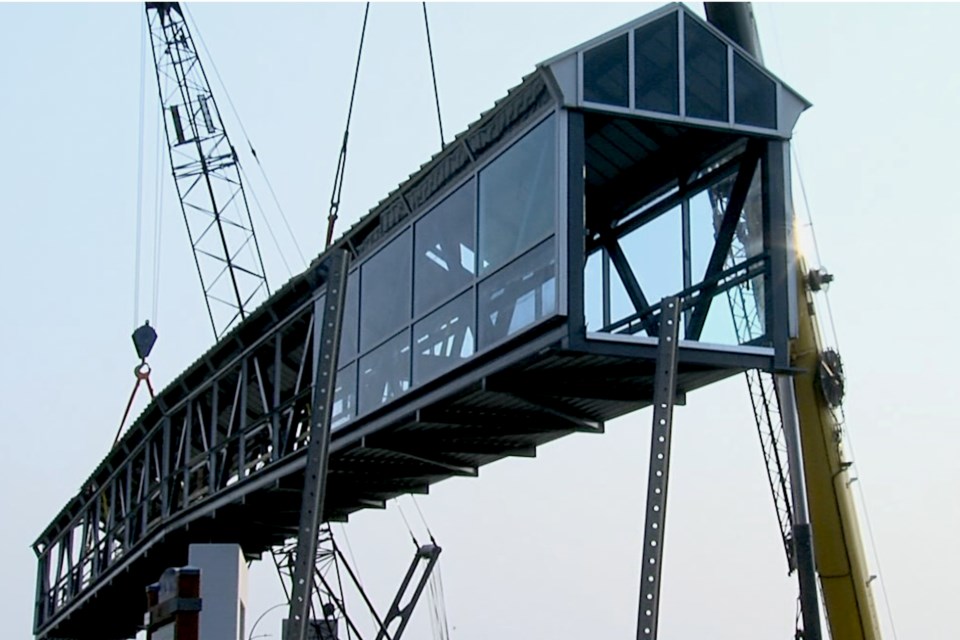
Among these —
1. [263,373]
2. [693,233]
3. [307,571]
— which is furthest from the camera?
[263,373]

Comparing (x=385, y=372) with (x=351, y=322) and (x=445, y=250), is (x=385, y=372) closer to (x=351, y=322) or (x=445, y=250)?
(x=351, y=322)

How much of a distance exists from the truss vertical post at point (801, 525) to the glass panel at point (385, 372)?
1449 centimetres

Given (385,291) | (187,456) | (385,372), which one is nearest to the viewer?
(385,372)

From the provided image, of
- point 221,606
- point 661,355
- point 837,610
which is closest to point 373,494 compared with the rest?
point 221,606

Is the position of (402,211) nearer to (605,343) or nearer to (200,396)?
(605,343)

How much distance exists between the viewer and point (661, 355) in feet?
43.5

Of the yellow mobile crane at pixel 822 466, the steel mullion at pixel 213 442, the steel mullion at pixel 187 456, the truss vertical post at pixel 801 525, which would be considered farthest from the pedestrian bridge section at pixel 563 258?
the yellow mobile crane at pixel 822 466

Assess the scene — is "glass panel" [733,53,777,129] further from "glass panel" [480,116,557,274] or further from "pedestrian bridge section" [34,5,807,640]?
"glass panel" [480,116,557,274]

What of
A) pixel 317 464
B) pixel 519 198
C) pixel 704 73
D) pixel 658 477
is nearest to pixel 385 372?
pixel 519 198

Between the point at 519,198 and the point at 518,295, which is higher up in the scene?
the point at 519,198

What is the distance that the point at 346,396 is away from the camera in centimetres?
2870

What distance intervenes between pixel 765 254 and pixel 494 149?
4.23 metres

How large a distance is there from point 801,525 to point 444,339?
17.1 m

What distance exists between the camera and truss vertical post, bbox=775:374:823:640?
38250mm
